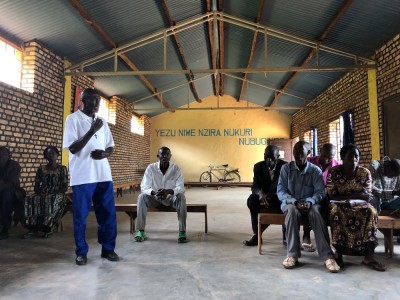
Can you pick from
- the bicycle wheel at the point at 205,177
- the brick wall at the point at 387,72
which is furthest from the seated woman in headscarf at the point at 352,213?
the bicycle wheel at the point at 205,177

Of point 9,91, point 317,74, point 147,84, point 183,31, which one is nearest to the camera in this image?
point 9,91

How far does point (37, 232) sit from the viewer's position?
3.88m

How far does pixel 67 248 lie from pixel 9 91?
2.84 metres

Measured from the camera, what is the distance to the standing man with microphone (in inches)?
104

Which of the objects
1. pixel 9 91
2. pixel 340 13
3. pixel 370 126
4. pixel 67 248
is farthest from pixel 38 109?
pixel 370 126

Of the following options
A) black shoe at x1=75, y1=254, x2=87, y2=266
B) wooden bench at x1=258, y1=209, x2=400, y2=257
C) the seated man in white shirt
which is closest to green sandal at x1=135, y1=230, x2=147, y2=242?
the seated man in white shirt

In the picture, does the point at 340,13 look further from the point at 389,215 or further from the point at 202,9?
the point at 389,215

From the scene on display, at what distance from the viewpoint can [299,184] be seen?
3090mm

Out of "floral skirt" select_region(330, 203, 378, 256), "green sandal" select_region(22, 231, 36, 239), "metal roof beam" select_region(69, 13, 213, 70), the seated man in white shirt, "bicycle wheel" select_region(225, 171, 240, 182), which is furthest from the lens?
"bicycle wheel" select_region(225, 171, 240, 182)

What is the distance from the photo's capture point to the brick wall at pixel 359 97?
5207 millimetres

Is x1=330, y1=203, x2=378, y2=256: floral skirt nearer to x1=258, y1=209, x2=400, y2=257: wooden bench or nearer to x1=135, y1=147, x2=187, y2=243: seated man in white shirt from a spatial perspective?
x1=258, y1=209, x2=400, y2=257: wooden bench

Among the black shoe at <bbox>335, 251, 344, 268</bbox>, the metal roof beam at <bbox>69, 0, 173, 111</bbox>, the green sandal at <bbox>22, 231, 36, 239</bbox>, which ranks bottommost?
the green sandal at <bbox>22, 231, 36, 239</bbox>

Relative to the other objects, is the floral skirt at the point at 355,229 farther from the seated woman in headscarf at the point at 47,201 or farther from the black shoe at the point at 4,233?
the black shoe at the point at 4,233

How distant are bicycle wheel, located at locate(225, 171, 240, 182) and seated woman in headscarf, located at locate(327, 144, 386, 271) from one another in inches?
407
